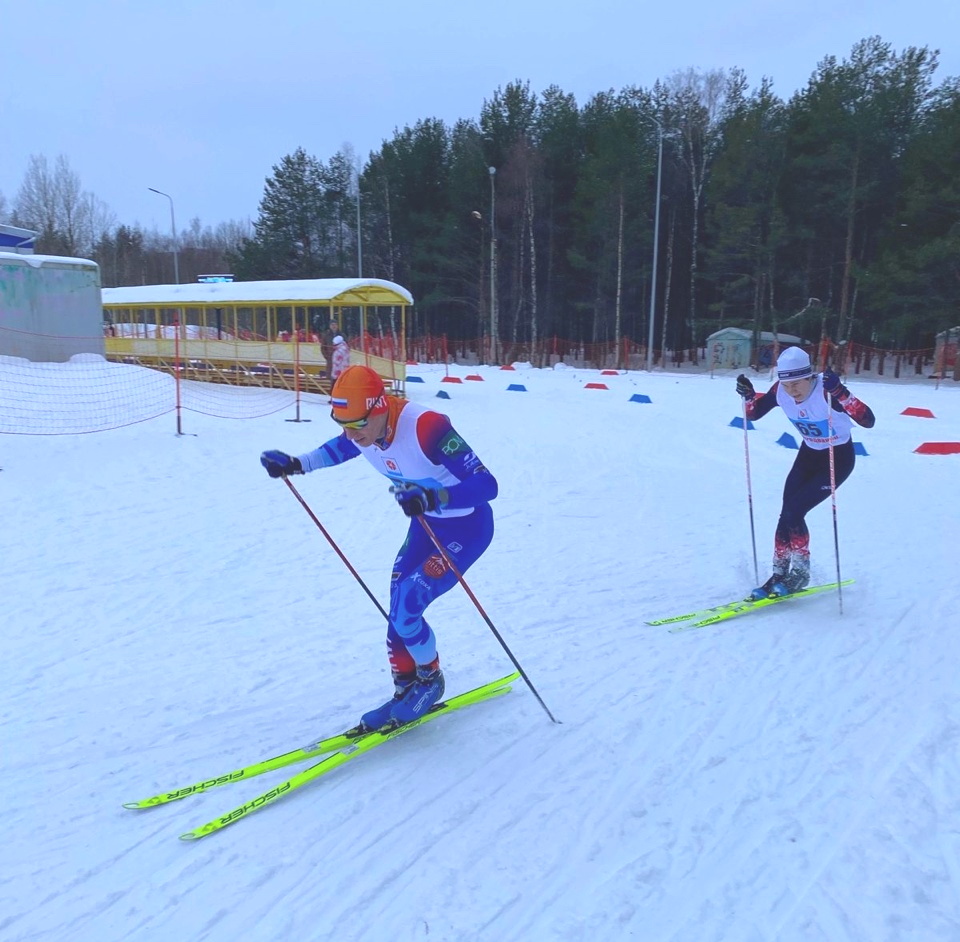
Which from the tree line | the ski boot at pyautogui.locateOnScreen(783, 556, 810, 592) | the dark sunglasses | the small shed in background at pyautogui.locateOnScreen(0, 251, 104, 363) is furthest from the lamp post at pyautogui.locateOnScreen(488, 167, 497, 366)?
the dark sunglasses

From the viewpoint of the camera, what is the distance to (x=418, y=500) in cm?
335

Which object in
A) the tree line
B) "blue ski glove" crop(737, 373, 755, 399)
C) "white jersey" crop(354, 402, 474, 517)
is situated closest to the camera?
"white jersey" crop(354, 402, 474, 517)

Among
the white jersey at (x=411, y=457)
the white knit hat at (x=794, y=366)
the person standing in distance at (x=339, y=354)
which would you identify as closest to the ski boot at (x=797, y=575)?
the white knit hat at (x=794, y=366)

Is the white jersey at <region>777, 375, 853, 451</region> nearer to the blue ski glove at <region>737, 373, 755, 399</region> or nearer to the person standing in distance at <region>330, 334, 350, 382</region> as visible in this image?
the blue ski glove at <region>737, 373, 755, 399</region>

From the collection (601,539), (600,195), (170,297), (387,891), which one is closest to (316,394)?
(170,297)

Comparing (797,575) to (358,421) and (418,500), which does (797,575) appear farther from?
(358,421)

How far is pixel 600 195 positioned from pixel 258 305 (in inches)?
808

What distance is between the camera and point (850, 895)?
2662mm

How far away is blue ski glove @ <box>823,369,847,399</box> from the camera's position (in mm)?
5668

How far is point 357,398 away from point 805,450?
420 cm

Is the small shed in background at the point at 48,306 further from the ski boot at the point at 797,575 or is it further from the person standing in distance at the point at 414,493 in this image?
the ski boot at the point at 797,575

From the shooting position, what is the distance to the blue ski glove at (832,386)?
5.67 metres

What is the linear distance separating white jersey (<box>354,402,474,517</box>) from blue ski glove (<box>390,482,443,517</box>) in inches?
3.9

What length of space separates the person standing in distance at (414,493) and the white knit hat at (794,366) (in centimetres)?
310
